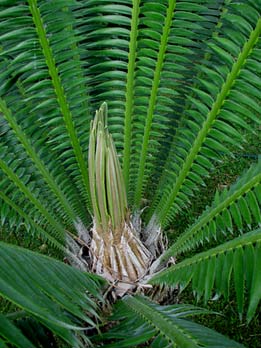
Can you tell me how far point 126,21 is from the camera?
4.86 feet

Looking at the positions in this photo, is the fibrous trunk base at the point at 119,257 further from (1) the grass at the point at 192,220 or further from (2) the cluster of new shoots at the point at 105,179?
(1) the grass at the point at 192,220

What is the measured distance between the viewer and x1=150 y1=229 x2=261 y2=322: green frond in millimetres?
999

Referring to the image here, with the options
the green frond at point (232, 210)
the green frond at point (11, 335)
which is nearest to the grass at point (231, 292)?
the green frond at point (232, 210)

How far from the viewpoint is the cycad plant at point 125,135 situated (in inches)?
54.1

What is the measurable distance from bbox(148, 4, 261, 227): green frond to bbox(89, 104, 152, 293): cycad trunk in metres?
0.23

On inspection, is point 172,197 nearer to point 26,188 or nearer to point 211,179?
point 26,188

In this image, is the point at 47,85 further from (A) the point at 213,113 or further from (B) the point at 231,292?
(B) the point at 231,292

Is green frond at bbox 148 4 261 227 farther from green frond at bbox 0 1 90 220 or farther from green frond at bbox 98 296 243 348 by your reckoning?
green frond at bbox 98 296 243 348

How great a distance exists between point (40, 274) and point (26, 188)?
82 centimetres

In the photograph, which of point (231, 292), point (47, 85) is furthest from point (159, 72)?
point (231, 292)

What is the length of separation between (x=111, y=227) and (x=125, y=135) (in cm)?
35

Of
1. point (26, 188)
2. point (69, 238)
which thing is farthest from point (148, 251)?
point (26, 188)

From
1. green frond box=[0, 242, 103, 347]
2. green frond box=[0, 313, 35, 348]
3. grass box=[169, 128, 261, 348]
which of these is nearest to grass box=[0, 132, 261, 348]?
grass box=[169, 128, 261, 348]

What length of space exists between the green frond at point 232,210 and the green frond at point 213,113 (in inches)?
7.8
